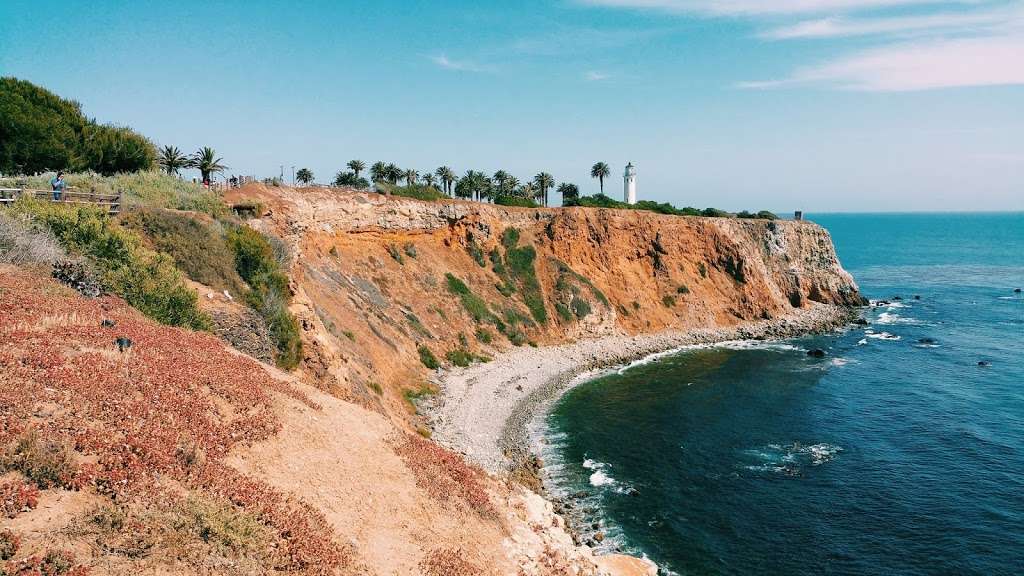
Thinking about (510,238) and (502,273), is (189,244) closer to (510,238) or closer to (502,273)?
(502,273)

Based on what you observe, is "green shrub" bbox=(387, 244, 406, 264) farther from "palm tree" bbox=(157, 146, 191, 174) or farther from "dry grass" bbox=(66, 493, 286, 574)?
"dry grass" bbox=(66, 493, 286, 574)

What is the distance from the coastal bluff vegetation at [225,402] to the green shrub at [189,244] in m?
0.13

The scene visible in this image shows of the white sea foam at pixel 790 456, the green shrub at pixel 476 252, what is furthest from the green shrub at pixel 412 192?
the white sea foam at pixel 790 456

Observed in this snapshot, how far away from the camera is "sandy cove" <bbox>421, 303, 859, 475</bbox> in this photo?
36.9 metres

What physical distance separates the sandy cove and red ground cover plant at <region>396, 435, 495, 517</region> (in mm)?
10292

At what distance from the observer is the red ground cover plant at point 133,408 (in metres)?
11.9

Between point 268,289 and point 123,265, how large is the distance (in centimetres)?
861

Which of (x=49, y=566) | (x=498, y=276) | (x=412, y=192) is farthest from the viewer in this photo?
(x=498, y=276)

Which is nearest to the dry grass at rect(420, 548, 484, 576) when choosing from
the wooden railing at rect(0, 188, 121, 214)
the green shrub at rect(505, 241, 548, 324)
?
the wooden railing at rect(0, 188, 121, 214)

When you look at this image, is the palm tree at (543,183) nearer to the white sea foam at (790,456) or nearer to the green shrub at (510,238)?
the green shrub at (510,238)

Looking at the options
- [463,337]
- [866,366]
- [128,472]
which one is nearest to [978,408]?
[866,366]

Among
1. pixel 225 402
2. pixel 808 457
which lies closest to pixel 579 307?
pixel 808 457

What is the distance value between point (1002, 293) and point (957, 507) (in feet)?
293

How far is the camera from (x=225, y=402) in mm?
16609
